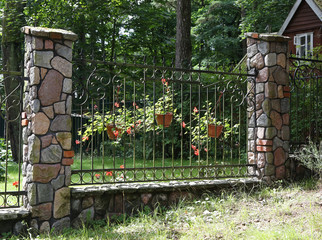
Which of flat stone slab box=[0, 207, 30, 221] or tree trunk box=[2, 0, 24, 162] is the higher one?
tree trunk box=[2, 0, 24, 162]

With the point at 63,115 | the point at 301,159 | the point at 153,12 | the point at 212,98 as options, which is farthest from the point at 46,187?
the point at 153,12

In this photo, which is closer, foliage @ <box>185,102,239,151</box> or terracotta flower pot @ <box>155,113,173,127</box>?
terracotta flower pot @ <box>155,113,173,127</box>

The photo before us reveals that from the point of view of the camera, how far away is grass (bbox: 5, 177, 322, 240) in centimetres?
380

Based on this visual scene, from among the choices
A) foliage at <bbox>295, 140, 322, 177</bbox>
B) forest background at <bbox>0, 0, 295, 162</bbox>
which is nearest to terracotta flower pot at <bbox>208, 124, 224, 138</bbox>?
foliage at <bbox>295, 140, 322, 177</bbox>

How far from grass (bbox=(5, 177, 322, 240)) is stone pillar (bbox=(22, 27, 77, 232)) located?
0.34m

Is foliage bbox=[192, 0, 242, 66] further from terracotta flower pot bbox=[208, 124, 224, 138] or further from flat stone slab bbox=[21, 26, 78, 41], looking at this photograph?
flat stone slab bbox=[21, 26, 78, 41]

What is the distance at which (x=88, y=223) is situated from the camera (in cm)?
439

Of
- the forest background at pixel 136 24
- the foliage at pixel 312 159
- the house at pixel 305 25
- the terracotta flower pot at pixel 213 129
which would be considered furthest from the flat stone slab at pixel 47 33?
the house at pixel 305 25

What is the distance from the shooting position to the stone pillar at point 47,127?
4039mm

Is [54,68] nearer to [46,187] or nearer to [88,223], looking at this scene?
[46,187]

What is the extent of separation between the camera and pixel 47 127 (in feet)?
13.5

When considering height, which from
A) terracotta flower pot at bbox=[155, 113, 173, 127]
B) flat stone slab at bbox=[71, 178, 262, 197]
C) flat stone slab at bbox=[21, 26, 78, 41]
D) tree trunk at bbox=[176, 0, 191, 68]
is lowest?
flat stone slab at bbox=[71, 178, 262, 197]

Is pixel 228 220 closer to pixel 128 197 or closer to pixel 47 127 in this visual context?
pixel 128 197

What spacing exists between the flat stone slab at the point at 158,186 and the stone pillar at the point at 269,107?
1.28 feet
